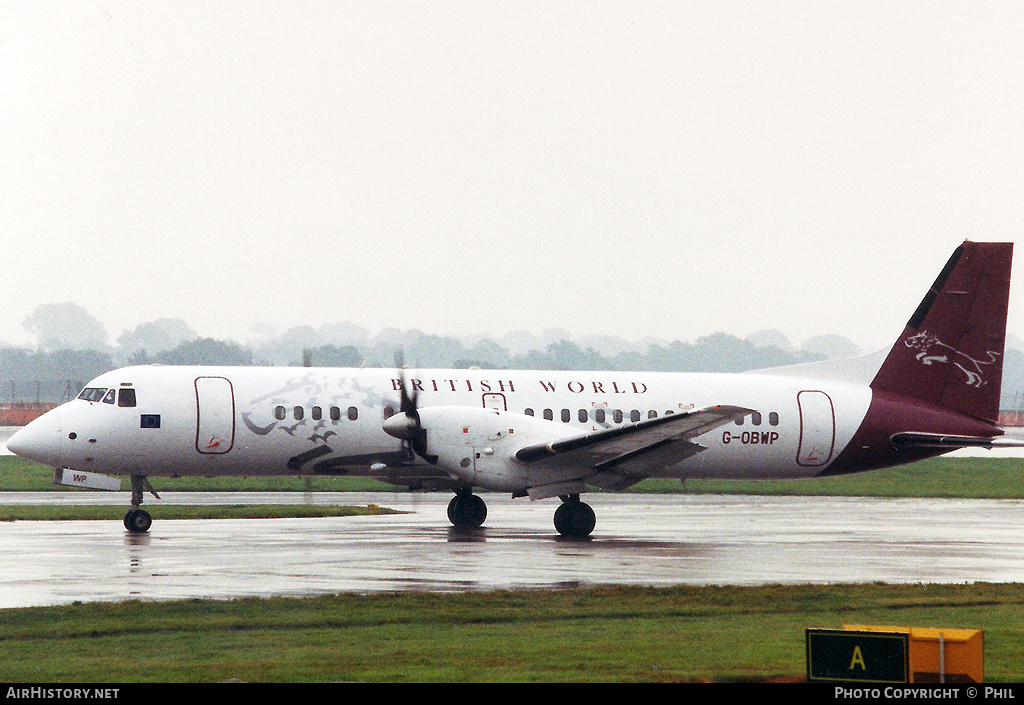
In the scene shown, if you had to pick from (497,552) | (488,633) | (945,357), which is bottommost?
(497,552)

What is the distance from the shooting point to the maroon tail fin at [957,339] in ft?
97.1

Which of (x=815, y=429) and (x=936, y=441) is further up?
(x=815, y=429)

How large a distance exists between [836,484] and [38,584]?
3476 cm

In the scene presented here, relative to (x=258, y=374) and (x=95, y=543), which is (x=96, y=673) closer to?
(x=95, y=543)

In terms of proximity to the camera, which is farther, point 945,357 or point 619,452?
point 945,357

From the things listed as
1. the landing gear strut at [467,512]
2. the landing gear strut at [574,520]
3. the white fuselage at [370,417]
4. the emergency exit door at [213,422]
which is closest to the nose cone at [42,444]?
the white fuselage at [370,417]

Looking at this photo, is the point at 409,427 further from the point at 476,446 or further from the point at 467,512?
the point at 467,512

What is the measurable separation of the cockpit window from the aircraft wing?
8681 mm

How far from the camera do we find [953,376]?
29672 mm

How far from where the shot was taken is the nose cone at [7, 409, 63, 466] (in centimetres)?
2483

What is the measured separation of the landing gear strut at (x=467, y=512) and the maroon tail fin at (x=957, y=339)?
9.96m

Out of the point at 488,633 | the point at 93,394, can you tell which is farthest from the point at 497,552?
the point at 93,394

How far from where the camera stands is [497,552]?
22.1 meters

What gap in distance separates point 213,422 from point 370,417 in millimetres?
3237
